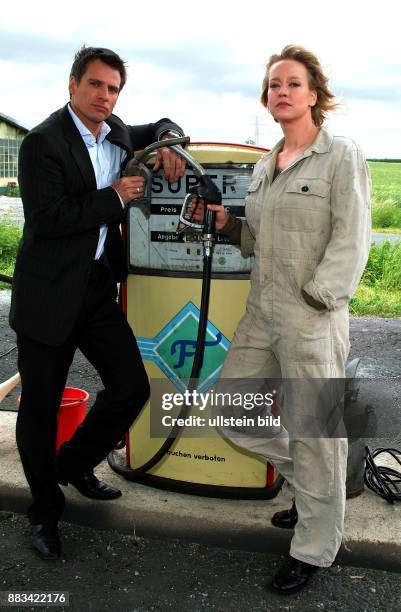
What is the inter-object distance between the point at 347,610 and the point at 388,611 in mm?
158

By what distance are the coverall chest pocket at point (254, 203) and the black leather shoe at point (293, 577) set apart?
136cm

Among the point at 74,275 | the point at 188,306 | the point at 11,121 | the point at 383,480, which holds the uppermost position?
the point at 11,121

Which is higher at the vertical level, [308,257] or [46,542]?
[308,257]

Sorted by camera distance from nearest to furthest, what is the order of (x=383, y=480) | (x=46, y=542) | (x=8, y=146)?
1. (x=46, y=542)
2. (x=383, y=480)
3. (x=8, y=146)

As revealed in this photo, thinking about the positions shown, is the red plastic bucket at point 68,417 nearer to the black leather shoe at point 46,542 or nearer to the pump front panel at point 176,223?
the black leather shoe at point 46,542

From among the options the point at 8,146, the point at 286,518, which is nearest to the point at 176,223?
the point at 286,518

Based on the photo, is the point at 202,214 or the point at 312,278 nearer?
the point at 312,278

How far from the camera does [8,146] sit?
28578 millimetres

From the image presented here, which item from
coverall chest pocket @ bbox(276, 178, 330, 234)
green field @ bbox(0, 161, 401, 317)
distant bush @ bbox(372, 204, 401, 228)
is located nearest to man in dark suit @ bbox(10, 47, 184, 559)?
coverall chest pocket @ bbox(276, 178, 330, 234)

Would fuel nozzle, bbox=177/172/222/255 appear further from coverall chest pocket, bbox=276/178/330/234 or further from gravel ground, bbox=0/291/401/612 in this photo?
gravel ground, bbox=0/291/401/612

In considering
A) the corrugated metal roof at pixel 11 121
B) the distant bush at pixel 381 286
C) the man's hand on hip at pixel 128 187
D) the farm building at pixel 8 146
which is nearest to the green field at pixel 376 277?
the distant bush at pixel 381 286

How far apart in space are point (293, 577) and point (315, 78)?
196 cm

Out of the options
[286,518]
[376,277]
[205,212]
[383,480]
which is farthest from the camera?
[376,277]

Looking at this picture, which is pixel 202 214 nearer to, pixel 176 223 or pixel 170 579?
pixel 176 223
